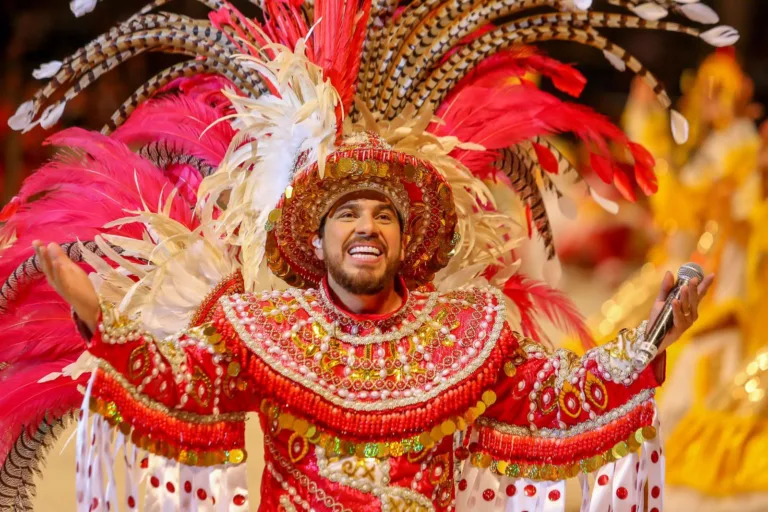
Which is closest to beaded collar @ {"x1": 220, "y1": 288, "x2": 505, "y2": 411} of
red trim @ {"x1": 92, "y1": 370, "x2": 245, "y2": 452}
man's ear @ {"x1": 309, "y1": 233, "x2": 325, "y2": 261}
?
man's ear @ {"x1": 309, "y1": 233, "x2": 325, "y2": 261}

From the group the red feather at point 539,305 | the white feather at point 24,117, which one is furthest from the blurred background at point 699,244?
the red feather at point 539,305

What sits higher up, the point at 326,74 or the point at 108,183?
the point at 326,74

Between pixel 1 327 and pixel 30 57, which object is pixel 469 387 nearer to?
pixel 1 327

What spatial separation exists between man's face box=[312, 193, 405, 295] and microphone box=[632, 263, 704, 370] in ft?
2.04

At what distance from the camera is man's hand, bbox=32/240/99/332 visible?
2273mm

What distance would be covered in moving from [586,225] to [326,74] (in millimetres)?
9901

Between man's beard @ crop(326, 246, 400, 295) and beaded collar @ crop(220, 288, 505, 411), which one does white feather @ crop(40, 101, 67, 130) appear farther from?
man's beard @ crop(326, 246, 400, 295)

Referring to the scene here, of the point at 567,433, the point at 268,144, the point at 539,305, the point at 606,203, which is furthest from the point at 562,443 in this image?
the point at 268,144

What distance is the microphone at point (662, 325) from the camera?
7.93ft

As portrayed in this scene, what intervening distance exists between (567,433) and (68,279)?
4.03 ft

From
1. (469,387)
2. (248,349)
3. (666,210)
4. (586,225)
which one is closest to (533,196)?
(469,387)

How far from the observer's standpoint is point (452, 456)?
2.72 m

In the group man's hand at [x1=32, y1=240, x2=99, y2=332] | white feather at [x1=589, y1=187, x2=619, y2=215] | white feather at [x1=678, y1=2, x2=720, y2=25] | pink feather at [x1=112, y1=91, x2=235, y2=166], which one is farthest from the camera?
white feather at [x1=589, y1=187, x2=619, y2=215]

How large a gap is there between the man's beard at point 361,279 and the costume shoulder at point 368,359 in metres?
0.08
